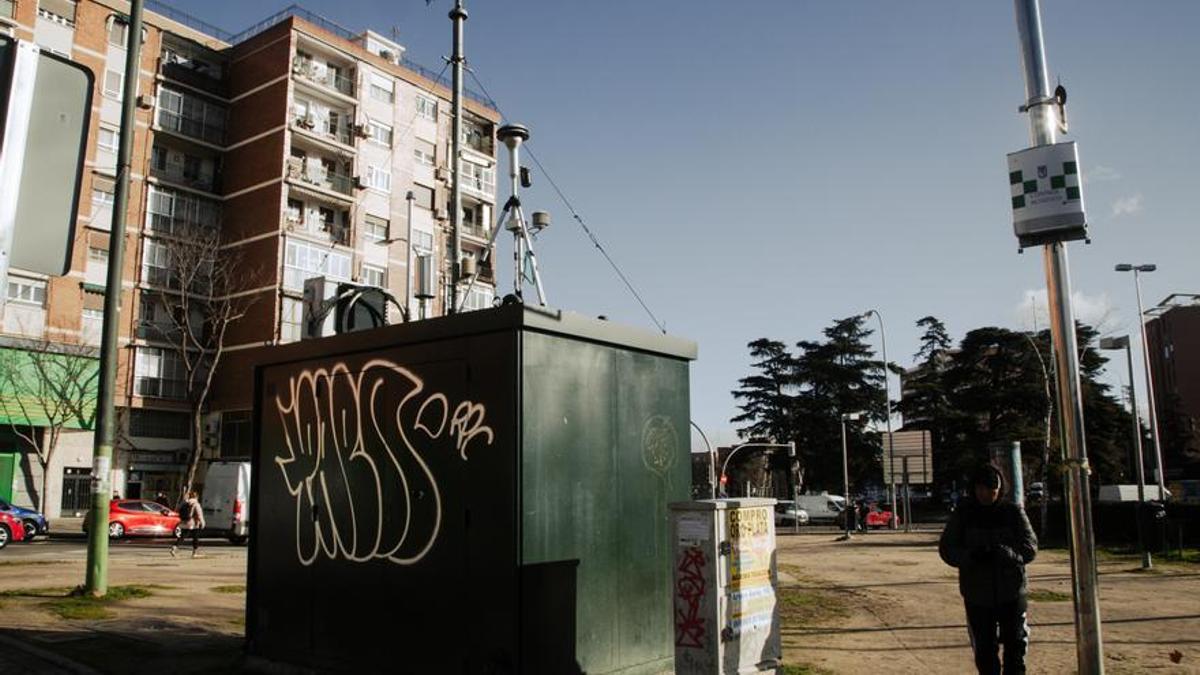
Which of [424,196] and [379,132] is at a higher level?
[379,132]

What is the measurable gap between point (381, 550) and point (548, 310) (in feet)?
7.78

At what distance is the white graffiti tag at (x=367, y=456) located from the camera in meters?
6.86

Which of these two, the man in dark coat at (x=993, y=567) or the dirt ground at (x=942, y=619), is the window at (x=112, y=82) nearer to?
the dirt ground at (x=942, y=619)

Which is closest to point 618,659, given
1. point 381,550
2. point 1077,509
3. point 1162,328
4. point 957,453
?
point 381,550

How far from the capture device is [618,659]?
22.4ft

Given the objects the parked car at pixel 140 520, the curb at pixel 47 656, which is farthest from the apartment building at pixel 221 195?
the curb at pixel 47 656

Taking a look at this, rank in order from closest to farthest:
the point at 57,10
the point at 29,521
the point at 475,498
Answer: the point at 475,498, the point at 29,521, the point at 57,10

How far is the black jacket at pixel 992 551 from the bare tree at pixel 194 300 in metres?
39.6

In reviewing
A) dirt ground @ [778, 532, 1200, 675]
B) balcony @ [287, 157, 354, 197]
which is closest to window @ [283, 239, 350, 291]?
balcony @ [287, 157, 354, 197]

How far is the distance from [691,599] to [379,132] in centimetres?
4804

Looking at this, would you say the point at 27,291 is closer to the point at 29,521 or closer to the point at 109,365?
the point at 29,521

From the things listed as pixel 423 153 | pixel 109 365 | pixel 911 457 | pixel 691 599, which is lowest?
pixel 691 599

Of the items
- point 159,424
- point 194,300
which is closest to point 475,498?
point 159,424

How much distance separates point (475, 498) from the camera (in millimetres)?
6531
